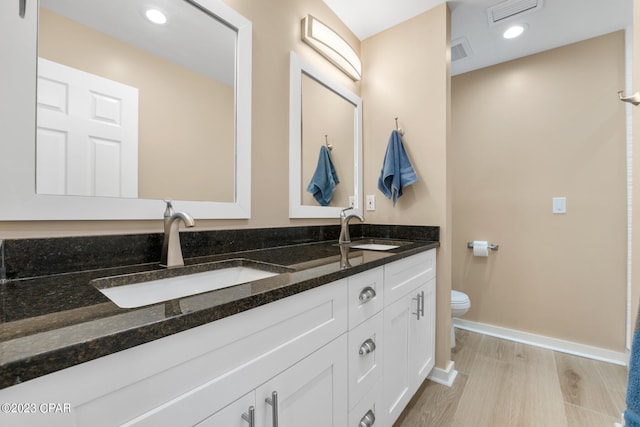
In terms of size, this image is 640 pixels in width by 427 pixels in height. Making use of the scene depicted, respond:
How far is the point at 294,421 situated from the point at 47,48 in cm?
123

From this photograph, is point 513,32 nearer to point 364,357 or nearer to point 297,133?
point 297,133

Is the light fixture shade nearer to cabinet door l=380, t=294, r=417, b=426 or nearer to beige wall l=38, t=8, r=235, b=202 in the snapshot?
beige wall l=38, t=8, r=235, b=202

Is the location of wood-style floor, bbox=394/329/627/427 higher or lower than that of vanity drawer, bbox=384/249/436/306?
lower

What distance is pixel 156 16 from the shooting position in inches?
40.6

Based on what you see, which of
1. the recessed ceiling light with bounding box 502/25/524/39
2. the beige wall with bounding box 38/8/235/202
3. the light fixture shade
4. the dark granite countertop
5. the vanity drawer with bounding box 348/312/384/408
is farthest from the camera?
the recessed ceiling light with bounding box 502/25/524/39

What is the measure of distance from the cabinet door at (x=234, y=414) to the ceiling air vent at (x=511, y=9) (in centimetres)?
240

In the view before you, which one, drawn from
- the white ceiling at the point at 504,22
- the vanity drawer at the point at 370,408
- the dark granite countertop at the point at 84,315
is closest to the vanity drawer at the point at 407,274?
the vanity drawer at the point at 370,408

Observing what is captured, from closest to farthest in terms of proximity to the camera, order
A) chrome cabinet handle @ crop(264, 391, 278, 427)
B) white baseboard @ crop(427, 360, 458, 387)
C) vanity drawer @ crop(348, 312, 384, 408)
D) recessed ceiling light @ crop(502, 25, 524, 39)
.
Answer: chrome cabinet handle @ crop(264, 391, 278, 427)
vanity drawer @ crop(348, 312, 384, 408)
white baseboard @ crop(427, 360, 458, 387)
recessed ceiling light @ crop(502, 25, 524, 39)

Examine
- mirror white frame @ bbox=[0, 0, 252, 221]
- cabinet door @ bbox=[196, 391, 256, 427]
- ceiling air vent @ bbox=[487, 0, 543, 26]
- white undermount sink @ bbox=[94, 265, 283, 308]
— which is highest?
ceiling air vent @ bbox=[487, 0, 543, 26]

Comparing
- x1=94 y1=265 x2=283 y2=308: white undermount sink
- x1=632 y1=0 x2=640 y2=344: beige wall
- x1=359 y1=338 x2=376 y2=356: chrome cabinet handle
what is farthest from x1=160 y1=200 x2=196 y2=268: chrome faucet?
x1=632 y1=0 x2=640 y2=344: beige wall

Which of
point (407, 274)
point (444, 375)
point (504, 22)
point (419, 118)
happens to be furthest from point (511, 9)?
point (444, 375)

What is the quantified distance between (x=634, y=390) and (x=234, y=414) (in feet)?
2.64

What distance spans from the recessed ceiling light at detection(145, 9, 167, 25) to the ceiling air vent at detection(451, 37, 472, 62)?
1988 millimetres

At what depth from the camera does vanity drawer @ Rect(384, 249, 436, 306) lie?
3.94 feet
